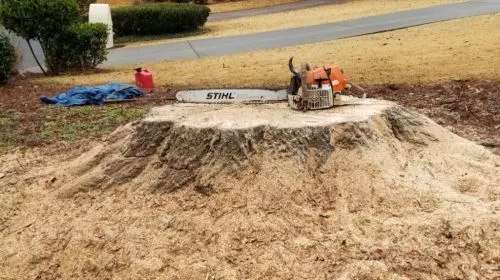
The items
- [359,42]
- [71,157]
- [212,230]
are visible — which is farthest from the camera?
[359,42]

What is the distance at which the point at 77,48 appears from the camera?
1402 cm

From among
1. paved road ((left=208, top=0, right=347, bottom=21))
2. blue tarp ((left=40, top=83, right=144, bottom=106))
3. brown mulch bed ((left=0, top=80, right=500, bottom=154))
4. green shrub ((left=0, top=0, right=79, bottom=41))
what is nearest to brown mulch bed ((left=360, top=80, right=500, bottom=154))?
brown mulch bed ((left=0, top=80, right=500, bottom=154))

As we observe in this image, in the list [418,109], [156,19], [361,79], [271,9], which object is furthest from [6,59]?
[271,9]

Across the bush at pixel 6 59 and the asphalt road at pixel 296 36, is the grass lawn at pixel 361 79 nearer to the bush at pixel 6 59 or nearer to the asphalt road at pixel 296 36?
the bush at pixel 6 59

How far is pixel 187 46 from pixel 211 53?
2247mm

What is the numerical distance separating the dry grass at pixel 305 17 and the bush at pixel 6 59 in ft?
22.7

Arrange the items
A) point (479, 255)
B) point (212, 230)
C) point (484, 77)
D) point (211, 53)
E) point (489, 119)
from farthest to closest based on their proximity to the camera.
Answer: point (211, 53) < point (484, 77) < point (489, 119) < point (212, 230) < point (479, 255)

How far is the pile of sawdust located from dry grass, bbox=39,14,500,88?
5.18 meters

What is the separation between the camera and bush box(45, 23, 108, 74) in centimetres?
1372

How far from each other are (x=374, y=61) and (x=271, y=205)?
26.2 feet

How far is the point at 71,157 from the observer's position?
20.2ft

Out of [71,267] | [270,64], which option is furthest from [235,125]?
[270,64]

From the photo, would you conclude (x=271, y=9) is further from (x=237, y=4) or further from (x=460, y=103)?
(x=460, y=103)

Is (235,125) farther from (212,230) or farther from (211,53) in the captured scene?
(211,53)
